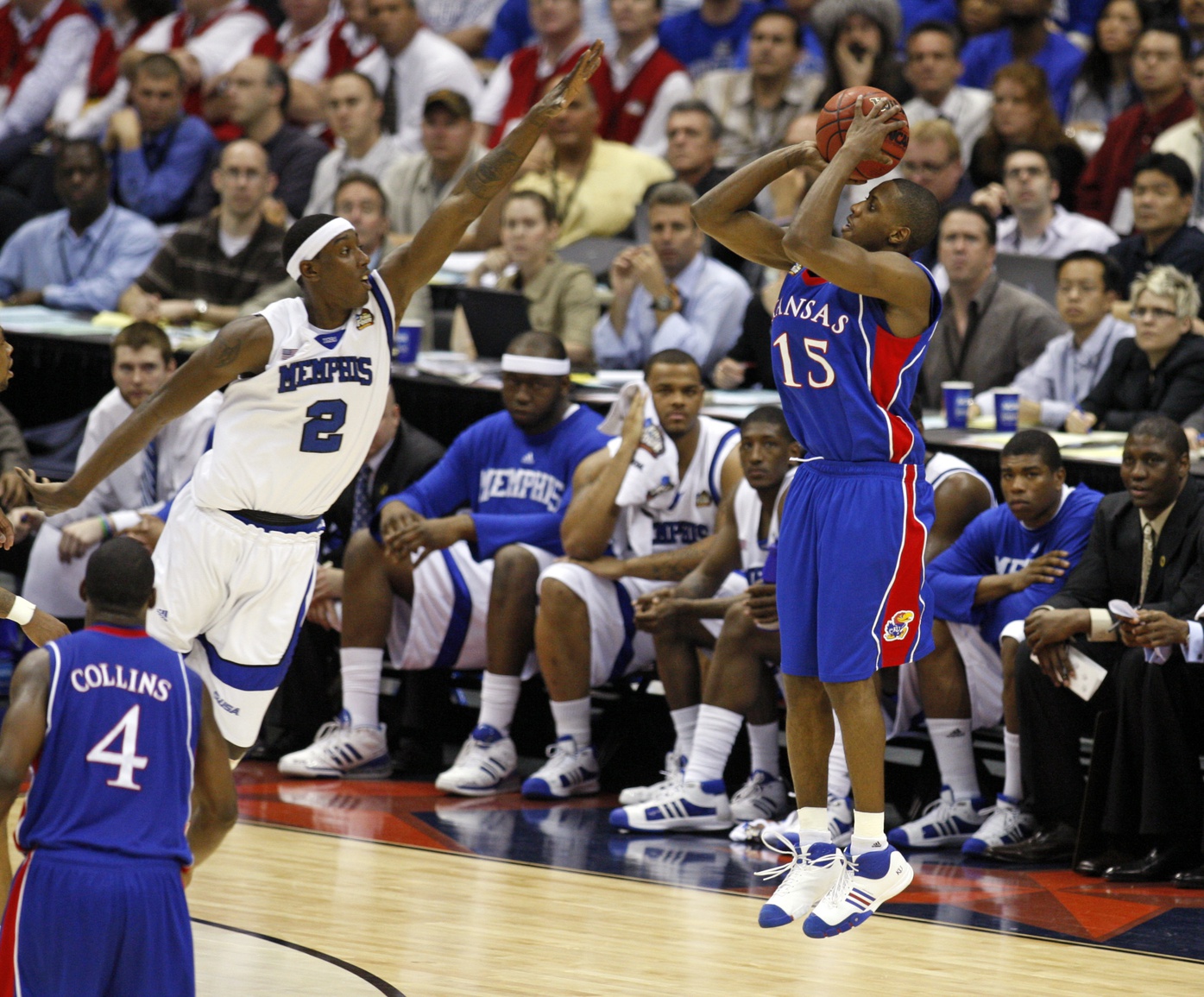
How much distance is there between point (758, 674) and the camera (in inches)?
269

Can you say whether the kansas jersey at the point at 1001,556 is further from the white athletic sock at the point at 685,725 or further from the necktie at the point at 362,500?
the necktie at the point at 362,500

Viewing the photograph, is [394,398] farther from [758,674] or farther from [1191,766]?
[1191,766]

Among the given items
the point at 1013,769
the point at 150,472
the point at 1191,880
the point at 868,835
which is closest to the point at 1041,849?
the point at 1013,769

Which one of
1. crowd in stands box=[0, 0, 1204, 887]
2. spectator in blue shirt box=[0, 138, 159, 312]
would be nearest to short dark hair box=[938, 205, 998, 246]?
crowd in stands box=[0, 0, 1204, 887]

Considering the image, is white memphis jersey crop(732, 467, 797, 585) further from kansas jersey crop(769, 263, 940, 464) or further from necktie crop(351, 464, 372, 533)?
kansas jersey crop(769, 263, 940, 464)

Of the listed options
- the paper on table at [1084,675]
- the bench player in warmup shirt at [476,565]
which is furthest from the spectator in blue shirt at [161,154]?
the paper on table at [1084,675]

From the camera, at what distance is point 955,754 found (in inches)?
262

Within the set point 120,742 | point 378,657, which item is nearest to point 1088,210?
point 378,657

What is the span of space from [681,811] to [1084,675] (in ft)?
5.15

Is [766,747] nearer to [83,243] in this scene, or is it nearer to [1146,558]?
[1146,558]

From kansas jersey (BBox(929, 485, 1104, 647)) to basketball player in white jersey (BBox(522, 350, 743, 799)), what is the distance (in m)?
0.87

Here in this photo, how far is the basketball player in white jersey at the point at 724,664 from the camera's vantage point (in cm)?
677

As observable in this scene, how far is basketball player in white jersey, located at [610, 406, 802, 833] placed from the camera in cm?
677

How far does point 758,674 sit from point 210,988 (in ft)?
8.96
